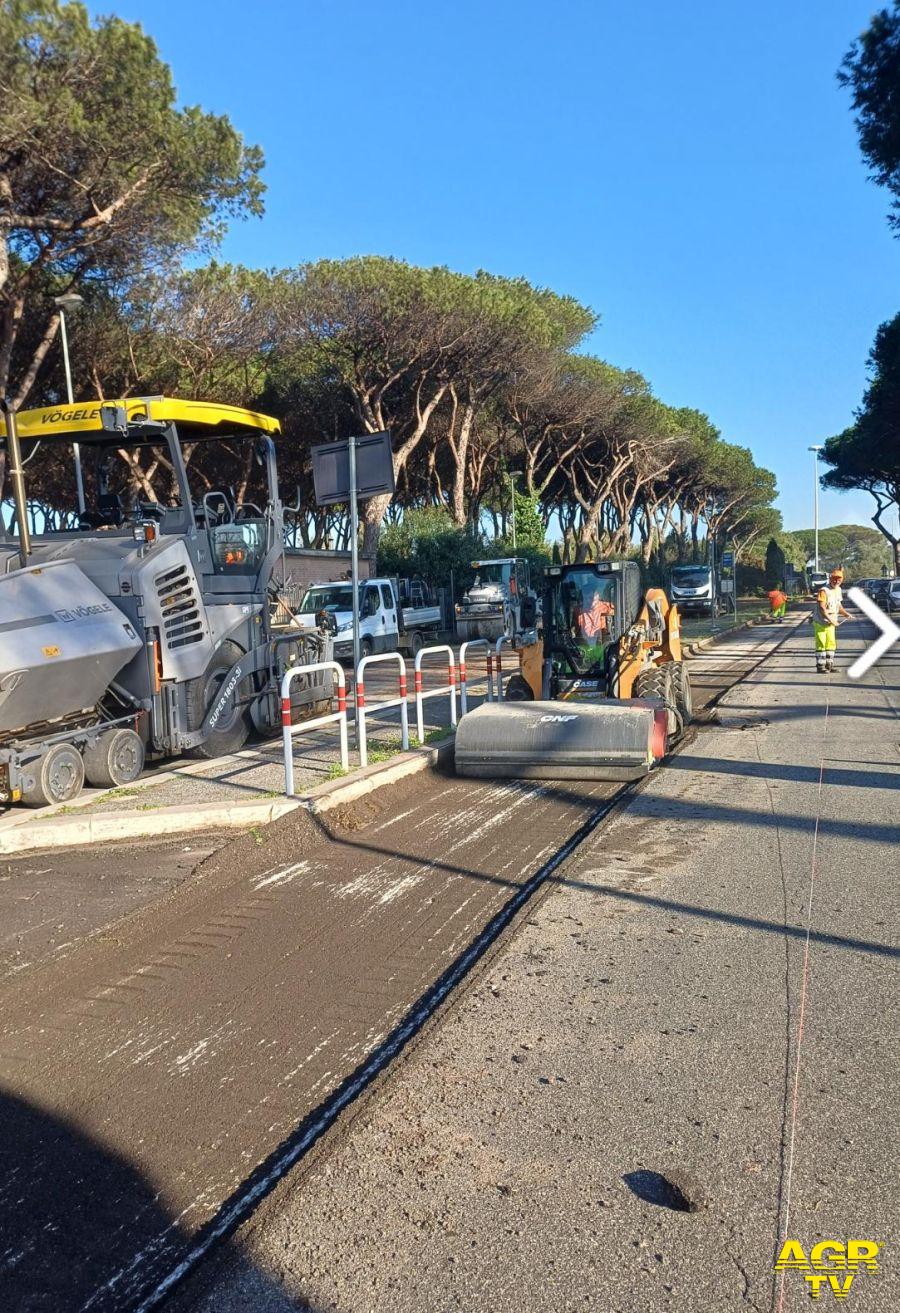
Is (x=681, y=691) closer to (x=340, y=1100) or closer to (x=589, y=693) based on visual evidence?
(x=589, y=693)

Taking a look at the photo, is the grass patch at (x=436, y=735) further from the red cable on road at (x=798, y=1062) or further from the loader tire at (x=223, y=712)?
the red cable on road at (x=798, y=1062)

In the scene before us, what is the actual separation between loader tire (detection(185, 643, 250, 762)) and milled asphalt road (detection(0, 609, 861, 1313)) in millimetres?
2419

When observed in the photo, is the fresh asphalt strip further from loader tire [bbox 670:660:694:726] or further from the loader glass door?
loader tire [bbox 670:660:694:726]

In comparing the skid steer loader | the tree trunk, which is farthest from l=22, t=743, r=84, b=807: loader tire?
the tree trunk

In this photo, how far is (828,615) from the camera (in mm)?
17641

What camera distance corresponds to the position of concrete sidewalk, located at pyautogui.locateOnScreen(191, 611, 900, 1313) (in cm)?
271

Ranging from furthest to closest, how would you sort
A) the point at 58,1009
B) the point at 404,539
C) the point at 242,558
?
the point at 404,539 → the point at 242,558 → the point at 58,1009

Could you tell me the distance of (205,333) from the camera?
95.7ft

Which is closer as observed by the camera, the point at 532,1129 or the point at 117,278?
the point at 532,1129

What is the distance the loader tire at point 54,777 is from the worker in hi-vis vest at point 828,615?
1305cm

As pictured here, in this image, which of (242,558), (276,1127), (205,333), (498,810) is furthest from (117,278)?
(276,1127)

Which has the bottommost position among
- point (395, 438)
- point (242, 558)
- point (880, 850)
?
point (880, 850)

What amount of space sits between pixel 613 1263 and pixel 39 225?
65.3ft

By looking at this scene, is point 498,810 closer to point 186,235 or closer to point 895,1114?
point 895,1114
